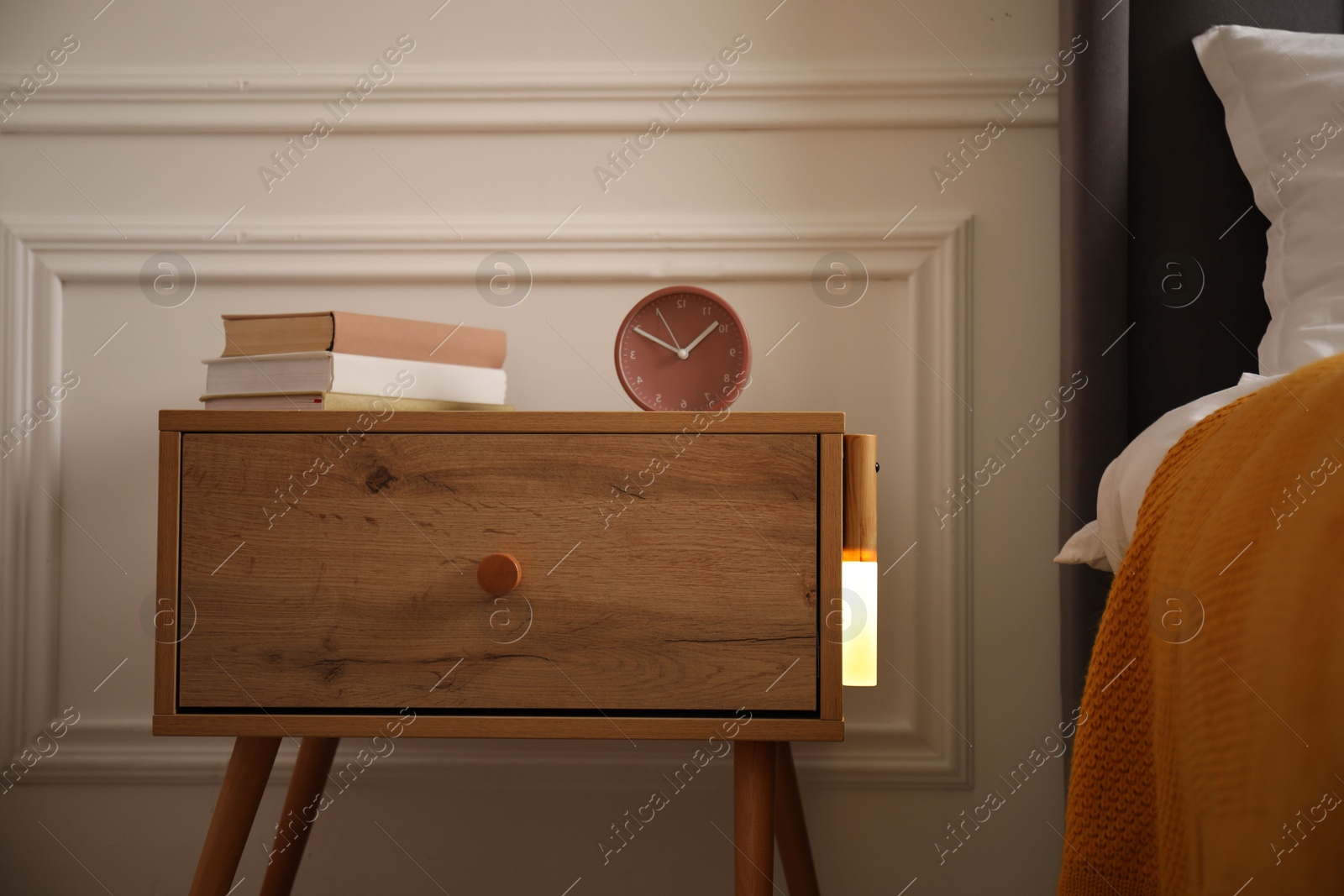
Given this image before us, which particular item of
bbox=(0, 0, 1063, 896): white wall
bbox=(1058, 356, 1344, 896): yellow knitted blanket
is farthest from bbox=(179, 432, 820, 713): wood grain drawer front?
bbox=(0, 0, 1063, 896): white wall

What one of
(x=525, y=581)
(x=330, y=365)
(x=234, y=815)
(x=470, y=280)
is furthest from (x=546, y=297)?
(x=234, y=815)

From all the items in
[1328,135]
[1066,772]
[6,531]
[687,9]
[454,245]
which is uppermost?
[687,9]

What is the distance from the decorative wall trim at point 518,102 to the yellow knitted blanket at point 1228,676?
0.68 meters

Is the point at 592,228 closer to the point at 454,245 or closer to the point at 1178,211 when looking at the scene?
the point at 454,245

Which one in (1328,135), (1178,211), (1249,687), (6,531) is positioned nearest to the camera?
(1249,687)

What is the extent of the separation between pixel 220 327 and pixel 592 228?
20.5 inches

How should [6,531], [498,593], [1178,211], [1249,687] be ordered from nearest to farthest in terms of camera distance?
[1249,687] → [498,593] → [1178,211] → [6,531]

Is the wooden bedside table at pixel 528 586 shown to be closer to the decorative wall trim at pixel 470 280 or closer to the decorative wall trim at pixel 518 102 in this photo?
Answer: the decorative wall trim at pixel 470 280

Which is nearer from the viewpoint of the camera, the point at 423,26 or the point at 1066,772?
the point at 1066,772

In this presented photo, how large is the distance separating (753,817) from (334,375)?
0.54m

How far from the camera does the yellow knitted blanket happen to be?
0.38 meters

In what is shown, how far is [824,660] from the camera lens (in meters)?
0.68

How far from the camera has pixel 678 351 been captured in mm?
823

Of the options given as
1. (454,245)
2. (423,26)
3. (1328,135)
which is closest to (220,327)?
(454,245)
